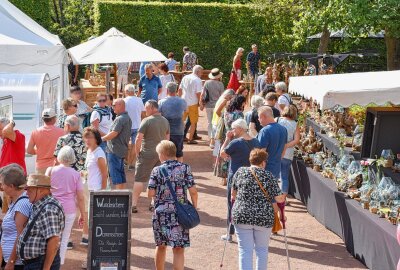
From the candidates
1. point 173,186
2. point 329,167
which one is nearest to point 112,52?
point 329,167

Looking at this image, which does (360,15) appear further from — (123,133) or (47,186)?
(47,186)

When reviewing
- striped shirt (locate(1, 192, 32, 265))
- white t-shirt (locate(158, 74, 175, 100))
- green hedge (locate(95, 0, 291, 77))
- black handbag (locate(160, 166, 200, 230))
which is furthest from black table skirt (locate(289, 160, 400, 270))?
green hedge (locate(95, 0, 291, 77))

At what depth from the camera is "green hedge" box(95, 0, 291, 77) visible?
104 ft

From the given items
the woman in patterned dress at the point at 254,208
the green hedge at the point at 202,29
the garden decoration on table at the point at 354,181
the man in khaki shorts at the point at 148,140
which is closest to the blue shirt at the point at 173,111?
the man in khaki shorts at the point at 148,140

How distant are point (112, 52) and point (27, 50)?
2.19m

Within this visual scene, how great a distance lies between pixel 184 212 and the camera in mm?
9195

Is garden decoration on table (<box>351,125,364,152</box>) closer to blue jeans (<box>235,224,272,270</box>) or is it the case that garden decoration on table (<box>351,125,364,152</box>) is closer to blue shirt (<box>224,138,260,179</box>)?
blue shirt (<box>224,138,260,179</box>)

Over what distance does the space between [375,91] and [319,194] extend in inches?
93.0

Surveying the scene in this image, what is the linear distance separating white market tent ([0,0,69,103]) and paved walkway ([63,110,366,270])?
12.0 ft

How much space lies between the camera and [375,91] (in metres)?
11.4

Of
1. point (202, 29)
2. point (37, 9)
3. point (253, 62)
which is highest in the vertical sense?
point (37, 9)

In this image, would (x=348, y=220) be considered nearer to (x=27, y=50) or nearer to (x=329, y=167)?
(x=329, y=167)

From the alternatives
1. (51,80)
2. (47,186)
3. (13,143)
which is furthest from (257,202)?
(51,80)

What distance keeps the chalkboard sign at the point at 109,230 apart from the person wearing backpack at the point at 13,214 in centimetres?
171
